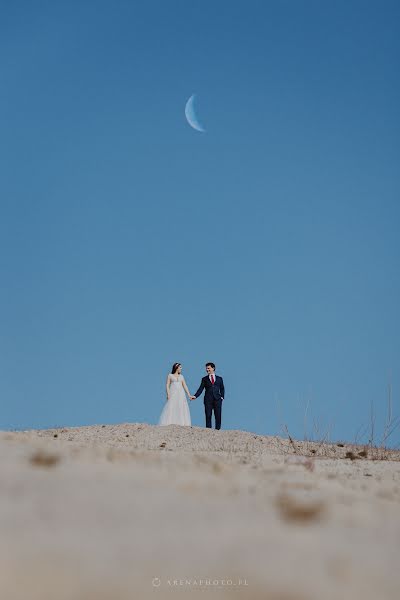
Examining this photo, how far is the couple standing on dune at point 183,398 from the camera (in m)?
15.3

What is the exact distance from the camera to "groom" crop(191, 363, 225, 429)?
50.3 feet

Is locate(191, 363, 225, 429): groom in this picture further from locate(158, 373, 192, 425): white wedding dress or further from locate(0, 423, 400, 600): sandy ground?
locate(0, 423, 400, 600): sandy ground

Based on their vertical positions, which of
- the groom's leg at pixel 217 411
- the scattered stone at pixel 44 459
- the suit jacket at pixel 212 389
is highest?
the suit jacket at pixel 212 389

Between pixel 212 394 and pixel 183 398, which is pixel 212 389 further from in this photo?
pixel 183 398

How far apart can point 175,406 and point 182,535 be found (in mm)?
13389

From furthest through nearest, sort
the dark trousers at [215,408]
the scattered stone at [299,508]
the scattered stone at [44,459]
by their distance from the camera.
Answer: the dark trousers at [215,408]
the scattered stone at [44,459]
the scattered stone at [299,508]

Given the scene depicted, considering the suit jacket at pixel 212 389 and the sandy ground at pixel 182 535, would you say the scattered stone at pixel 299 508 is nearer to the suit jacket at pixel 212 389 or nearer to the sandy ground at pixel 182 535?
the sandy ground at pixel 182 535

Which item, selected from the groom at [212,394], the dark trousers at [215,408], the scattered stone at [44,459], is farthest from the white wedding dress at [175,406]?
the scattered stone at [44,459]

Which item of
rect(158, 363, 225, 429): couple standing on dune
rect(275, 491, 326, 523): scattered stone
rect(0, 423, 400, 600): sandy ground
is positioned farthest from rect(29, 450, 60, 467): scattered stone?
rect(158, 363, 225, 429): couple standing on dune

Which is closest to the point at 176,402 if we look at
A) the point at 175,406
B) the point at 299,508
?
the point at 175,406

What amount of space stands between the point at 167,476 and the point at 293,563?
5.04 ft

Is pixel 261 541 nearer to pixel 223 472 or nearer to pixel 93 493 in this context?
pixel 93 493

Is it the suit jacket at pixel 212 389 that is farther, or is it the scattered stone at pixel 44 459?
the suit jacket at pixel 212 389

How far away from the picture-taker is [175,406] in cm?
1543
